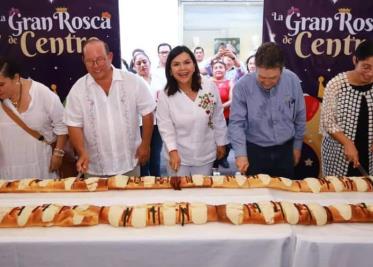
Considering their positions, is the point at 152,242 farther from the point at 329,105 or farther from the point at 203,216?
the point at 329,105

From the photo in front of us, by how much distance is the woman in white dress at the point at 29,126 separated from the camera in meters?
2.06

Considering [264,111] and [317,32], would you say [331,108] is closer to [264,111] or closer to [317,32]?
[264,111]

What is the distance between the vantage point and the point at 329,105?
2105 mm

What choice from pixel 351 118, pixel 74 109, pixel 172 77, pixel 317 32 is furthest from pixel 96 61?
pixel 317 32

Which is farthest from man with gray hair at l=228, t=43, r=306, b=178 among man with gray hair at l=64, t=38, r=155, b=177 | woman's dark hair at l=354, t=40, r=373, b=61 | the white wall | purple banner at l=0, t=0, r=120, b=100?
the white wall

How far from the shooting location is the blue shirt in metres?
2.05

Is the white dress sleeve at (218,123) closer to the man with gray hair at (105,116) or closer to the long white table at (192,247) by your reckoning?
the man with gray hair at (105,116)

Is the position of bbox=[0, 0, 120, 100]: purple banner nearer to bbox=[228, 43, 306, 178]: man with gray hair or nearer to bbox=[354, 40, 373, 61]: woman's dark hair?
bbox=[228, 43, 306, 178]: man with gray hair

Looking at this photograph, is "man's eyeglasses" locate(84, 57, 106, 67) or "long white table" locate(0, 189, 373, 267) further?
"man's eyeglasses" locate(84, 57, 106, 67)

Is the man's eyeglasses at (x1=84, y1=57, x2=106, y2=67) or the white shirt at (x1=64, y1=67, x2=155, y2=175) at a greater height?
the man's eyeglasses at (x1=84, y1=57, x2=106, y2=67)

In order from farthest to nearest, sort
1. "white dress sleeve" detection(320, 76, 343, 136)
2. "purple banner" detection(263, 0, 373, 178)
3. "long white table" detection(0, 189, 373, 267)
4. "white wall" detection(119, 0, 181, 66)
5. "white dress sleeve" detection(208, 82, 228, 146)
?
1. "white wall" detection(119, 0, 181, 66)
2. "purple banner" detection(263, 0, 373, 178)
3. "white dress sleeve" detection(208, 82, 228, 146)
4. "white dress sleeve" detection(320, 76, 343, 136)
5. "long white table" detection(0, 189, 373, 267)

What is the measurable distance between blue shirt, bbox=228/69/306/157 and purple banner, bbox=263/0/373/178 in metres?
1.12

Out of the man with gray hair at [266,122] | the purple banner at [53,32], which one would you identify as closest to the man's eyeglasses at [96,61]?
the man with gray hair at [266,122]

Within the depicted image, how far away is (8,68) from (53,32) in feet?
4.11
